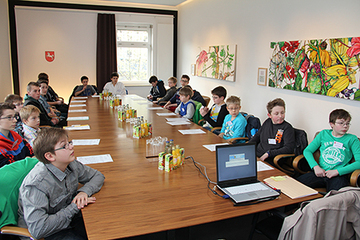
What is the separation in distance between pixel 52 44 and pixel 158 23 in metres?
3.55

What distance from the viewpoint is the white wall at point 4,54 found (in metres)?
7.79

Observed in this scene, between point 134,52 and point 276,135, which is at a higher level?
point 134,52

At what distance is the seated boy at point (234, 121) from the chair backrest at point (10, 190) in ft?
8.78

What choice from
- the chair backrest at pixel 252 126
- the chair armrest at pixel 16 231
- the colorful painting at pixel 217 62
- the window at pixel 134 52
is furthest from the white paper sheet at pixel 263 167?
the window at pixel 134 52

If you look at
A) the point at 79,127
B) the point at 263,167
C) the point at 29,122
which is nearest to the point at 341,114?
the point at 263,167

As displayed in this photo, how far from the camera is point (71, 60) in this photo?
920 centimetres

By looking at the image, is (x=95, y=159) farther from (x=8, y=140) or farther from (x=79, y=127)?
(x=79, y=127)

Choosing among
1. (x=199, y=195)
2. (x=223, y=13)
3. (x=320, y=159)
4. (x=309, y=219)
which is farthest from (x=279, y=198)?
(x=223, y=13)

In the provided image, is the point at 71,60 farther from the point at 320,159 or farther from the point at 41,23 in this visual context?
the point at 320,159

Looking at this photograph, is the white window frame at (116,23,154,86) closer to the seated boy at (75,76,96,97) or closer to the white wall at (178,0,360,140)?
the white wall at (178,0,360,140)

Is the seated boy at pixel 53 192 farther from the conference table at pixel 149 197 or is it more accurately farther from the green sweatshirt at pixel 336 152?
the green sweatshirt at pixel 336 152

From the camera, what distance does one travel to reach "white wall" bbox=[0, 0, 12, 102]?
7.79 meters

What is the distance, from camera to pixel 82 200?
1.75 metres

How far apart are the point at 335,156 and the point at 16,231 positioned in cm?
288
